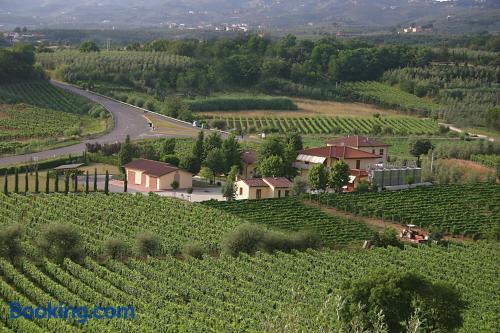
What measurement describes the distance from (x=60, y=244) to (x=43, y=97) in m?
50.8

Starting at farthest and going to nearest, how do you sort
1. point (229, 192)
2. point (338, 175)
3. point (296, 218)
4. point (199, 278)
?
point (338, 175), point (229, 192), point (296, 218), point (199, 278)

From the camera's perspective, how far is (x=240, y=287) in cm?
3166

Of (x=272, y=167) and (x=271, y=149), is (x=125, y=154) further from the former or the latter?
(x=272, y=167)

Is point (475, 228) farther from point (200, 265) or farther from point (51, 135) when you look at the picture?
point (51, 135)

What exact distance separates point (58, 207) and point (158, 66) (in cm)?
5338

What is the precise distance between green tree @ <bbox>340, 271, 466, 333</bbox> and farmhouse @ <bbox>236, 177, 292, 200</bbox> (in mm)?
23214

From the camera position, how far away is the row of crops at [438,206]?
45312mm

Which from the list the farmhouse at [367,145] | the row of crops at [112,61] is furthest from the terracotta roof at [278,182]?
the row of crops at [112,61]

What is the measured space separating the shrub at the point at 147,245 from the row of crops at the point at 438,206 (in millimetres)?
13292

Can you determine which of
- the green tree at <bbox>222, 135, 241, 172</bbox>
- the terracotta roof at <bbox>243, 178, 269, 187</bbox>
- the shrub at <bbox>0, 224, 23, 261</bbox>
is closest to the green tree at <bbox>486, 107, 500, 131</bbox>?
the green tree at <bbox>222, 135, 241, 172</bbox>

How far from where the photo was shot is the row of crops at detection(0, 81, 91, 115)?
80188mm

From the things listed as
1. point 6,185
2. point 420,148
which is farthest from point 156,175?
point 420,148

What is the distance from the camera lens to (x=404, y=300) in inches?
1067

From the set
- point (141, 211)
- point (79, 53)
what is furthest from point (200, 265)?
point (79, 53)
